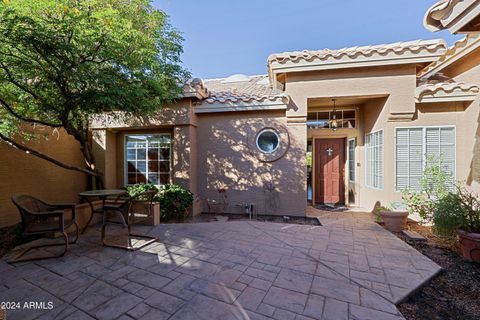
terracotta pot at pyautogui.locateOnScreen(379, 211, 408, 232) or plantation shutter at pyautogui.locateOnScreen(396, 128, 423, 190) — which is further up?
plantation shutter at pyautogui.locateOnScreen(396, 128, 423, 190)

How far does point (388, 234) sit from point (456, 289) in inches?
72.3

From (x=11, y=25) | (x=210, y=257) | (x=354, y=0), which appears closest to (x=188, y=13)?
(x=11, y=25)

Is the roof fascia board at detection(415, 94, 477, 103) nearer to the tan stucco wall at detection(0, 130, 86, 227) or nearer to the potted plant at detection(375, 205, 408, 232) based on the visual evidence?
the potted plant at detection(375, 205, 408, 232)

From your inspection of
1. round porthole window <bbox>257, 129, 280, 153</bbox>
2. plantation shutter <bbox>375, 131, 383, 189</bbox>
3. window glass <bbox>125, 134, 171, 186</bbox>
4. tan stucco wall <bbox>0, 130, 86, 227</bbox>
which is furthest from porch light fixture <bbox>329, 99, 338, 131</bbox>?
tan stucco wall <bbox>0, 130, 86, 227</bbox>

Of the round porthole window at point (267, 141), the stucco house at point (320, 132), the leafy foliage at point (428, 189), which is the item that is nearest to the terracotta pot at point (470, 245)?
the leafy foliage at point (428, 189)

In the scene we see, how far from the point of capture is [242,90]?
26.3 feet

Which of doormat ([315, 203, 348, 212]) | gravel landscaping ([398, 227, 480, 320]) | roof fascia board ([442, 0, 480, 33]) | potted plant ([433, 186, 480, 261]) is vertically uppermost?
roof fascia board ([442, 0, 480, 33])

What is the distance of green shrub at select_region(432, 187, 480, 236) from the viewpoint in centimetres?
372

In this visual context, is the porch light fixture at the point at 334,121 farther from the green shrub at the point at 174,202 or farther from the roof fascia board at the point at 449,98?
the green shrub at the point at 174,202

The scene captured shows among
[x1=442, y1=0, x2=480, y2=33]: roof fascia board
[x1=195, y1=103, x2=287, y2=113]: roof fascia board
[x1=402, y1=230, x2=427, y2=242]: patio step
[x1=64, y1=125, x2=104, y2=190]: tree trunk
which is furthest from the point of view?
[x1=195, y1=103, x2=287, y2=113]: roof fascia board

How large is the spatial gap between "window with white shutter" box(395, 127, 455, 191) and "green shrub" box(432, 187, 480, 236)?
1561 mm

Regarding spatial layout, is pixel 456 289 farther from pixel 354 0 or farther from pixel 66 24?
pixel 354 0

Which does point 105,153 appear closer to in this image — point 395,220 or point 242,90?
point 242,90

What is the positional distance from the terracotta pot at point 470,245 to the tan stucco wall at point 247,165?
3.18m
